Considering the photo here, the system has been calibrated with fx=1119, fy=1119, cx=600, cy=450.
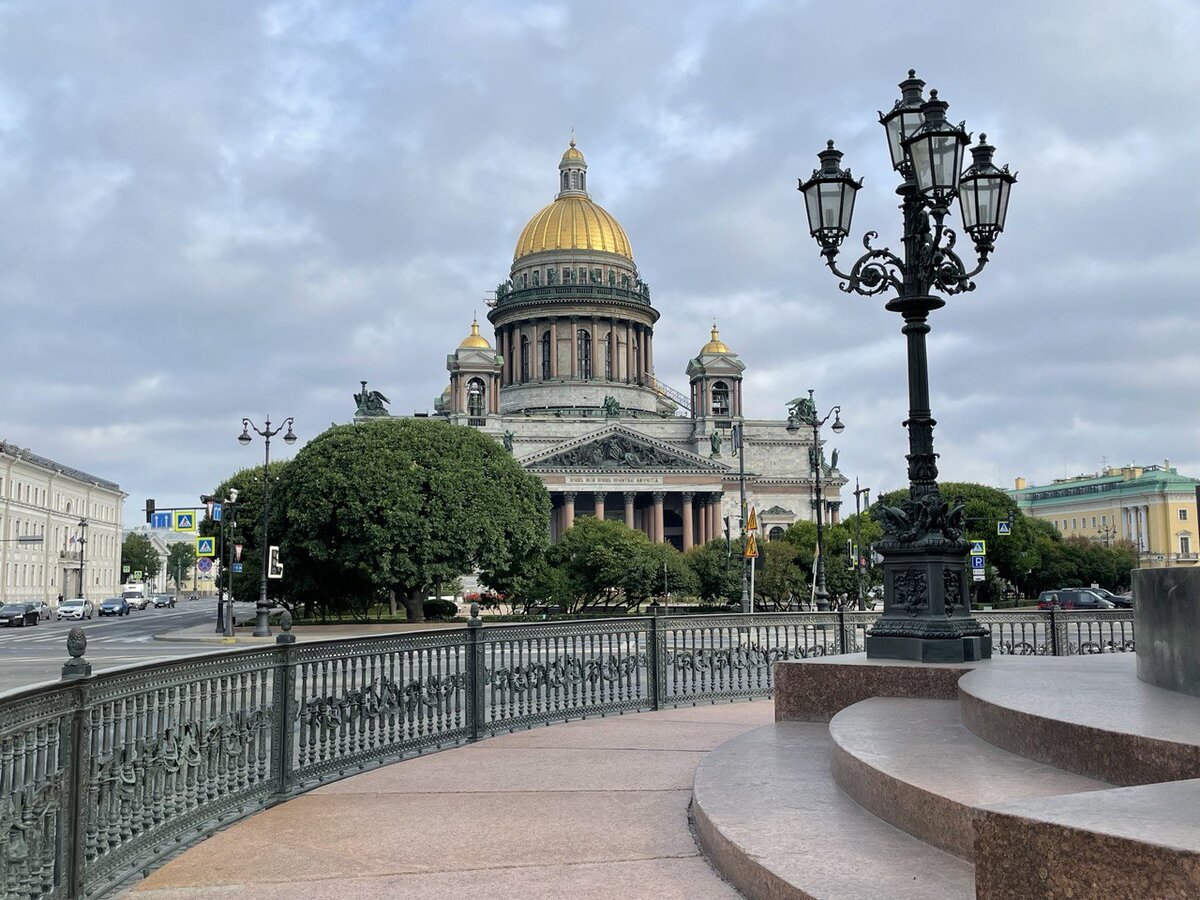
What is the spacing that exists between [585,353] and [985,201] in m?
95.8

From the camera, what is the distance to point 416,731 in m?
9.93

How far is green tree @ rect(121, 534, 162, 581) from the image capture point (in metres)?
142

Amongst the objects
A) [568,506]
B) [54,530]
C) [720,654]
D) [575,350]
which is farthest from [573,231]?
[720,654]

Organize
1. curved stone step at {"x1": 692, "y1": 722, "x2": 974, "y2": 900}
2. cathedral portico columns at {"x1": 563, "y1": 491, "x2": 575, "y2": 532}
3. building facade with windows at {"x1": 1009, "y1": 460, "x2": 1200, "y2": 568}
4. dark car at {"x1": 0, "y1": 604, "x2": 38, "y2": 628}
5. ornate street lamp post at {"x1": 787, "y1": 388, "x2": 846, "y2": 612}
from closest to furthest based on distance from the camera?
curved stone step at {"x1": 692, "y1": 722, "x2": 974, "y2": 900}
ornate street lamp post at {"x1": 787, "y1": 388, "x2": 846, "y2": 612}
dark car at {"x1": 0, "y1": 604, "x2": 38, "y2": 628}
building facade with windows at {"x1": 1009, "y1": 460, "x2": 1200, "y2": 568}
cathedral portico columns at {"x1": 563, "y1": 491, "x2": 575, "y2": 532}

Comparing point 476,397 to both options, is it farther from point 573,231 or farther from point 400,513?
point 400,513

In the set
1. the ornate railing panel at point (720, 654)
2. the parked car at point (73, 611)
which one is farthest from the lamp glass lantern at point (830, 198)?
the parked car at point (73, 611)

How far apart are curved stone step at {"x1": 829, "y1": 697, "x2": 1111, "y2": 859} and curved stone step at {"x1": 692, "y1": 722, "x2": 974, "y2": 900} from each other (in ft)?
0.31

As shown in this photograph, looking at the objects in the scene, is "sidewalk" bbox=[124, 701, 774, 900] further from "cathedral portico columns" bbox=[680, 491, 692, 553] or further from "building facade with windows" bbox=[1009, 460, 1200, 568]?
"cathedral portico columns" bbox=[680, 491, 692, 553]

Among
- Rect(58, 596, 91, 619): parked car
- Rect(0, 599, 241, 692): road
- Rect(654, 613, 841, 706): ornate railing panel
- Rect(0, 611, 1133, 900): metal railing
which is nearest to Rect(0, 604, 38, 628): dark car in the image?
Rect(58, 596, 91, 619): parked car

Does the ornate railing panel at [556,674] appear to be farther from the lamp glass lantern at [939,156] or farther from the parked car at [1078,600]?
the parked car at [1078,600]

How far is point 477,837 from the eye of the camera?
646 cm

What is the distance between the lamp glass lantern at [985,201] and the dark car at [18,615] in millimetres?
55061

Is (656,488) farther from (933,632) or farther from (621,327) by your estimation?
(933,632)

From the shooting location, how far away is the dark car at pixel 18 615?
2147 inches
